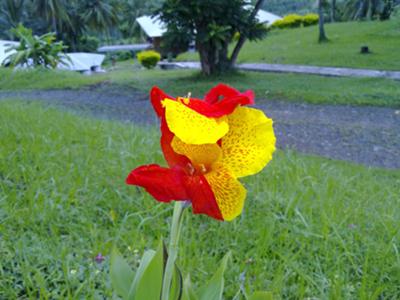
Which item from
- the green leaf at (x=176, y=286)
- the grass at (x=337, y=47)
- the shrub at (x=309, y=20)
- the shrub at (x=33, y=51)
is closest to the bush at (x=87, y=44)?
the grass at (x=337, y=47)

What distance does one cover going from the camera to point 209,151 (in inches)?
30.2

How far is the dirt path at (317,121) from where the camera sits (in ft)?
16.8

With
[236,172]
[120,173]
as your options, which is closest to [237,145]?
[236,172]

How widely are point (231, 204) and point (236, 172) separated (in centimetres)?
6

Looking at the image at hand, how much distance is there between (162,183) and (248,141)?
172mm

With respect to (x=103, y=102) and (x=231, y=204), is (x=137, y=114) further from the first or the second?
(x=231, y=204)

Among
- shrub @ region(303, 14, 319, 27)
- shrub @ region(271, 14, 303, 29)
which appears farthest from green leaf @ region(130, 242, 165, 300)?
shrub @ region(303, 14, 319, 27)

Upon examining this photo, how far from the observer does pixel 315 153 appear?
16.5 feet

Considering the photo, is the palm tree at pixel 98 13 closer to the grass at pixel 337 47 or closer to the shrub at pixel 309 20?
the grass at pixel 337 47

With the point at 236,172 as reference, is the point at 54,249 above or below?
below

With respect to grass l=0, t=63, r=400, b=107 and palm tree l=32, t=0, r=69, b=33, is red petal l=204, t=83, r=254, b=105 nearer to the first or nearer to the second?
grass l=0, t=63, r=400, b=107

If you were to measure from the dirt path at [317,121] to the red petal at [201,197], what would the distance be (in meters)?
4.13

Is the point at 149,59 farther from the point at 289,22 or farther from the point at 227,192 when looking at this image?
the point at 227,192

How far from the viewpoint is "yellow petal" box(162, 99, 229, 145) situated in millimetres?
709
